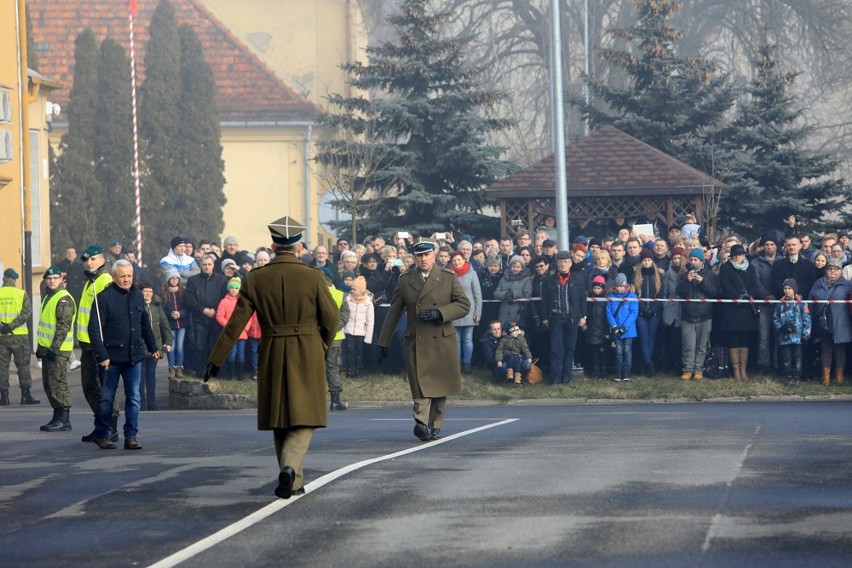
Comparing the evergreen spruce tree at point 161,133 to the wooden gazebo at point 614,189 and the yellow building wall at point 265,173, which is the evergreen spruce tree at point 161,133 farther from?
the wooden gazebo at point 614,189

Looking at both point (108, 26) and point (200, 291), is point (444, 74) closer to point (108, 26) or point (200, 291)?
point (200, 291)

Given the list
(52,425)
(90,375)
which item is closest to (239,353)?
(52,425)

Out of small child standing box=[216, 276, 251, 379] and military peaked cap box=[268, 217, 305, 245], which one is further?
small child standing box=[216, 276, 251, 379]

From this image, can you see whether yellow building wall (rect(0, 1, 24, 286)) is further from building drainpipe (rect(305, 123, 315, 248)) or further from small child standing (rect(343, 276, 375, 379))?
building drainpipe (rect(305, 123, 315, 248))

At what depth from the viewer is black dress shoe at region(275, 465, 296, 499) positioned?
11180mm

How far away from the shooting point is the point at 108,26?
52.5 metres

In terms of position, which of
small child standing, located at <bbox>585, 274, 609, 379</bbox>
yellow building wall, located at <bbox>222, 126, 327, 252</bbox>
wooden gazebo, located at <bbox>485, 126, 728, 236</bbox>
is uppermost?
yellow building wall, located at <bbox>222, 126, 327, 252</bbox>

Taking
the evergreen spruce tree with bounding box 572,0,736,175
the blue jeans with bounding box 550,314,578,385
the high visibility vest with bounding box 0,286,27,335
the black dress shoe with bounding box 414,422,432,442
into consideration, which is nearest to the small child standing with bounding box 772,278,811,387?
the blue jeans with bounding box 550,314,578,385

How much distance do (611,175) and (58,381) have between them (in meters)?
14.9

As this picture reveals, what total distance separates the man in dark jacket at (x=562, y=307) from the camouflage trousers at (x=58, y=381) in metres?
7.47

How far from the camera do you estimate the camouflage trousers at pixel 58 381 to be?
751 inches

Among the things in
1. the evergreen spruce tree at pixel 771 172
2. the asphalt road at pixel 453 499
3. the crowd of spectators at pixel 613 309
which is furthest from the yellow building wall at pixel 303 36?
the asphalt road at pixel 453 499

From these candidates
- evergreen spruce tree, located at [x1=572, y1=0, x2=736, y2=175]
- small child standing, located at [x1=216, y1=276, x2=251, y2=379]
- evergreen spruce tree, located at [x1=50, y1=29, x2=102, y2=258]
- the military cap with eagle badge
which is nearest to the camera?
the military cap with eagle badge

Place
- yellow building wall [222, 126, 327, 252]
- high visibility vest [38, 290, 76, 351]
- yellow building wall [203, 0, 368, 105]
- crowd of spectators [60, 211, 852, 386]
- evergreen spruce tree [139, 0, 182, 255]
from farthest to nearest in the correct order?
yellow building wall [203, 0, 368, 105] < yellow building wall [222, 126, 327, 252] < evergreen spruce tree [139, 0, 182, 255] < crowd of spectators [60, 211, 852, 386] < high visibility vest [38, 290, 76, 351]
